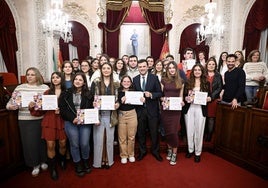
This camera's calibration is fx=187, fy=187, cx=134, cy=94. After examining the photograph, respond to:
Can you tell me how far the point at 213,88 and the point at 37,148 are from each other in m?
3.04

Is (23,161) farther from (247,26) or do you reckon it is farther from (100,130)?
(247,26)

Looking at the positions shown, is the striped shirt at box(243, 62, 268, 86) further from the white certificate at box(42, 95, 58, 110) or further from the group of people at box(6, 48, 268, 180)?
the white certificate at box(42, 95, 58, 110)

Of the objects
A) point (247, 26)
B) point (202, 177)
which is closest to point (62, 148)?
point (202, 177)

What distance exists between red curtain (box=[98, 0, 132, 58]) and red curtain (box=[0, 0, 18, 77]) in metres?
2.65

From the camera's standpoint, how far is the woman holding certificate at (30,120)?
8.42 ft

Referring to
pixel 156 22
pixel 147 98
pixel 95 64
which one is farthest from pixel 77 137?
pixel 156 22

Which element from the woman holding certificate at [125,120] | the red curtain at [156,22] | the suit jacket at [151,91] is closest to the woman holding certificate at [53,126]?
the woman holding certificate at [125,120]

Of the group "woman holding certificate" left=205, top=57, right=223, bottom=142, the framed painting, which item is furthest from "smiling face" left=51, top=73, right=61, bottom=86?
the framed painting

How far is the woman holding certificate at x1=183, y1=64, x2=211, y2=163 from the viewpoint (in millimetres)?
2980

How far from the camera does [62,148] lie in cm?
281

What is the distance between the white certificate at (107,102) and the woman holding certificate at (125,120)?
197mm

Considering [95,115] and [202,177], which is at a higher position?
[95,115]

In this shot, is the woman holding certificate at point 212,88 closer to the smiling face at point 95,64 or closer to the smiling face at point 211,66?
the smiling face at point 211,66

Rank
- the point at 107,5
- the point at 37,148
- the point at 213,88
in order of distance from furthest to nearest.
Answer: the point at 107,5 < the point at 213,88 < the point at 37,148
